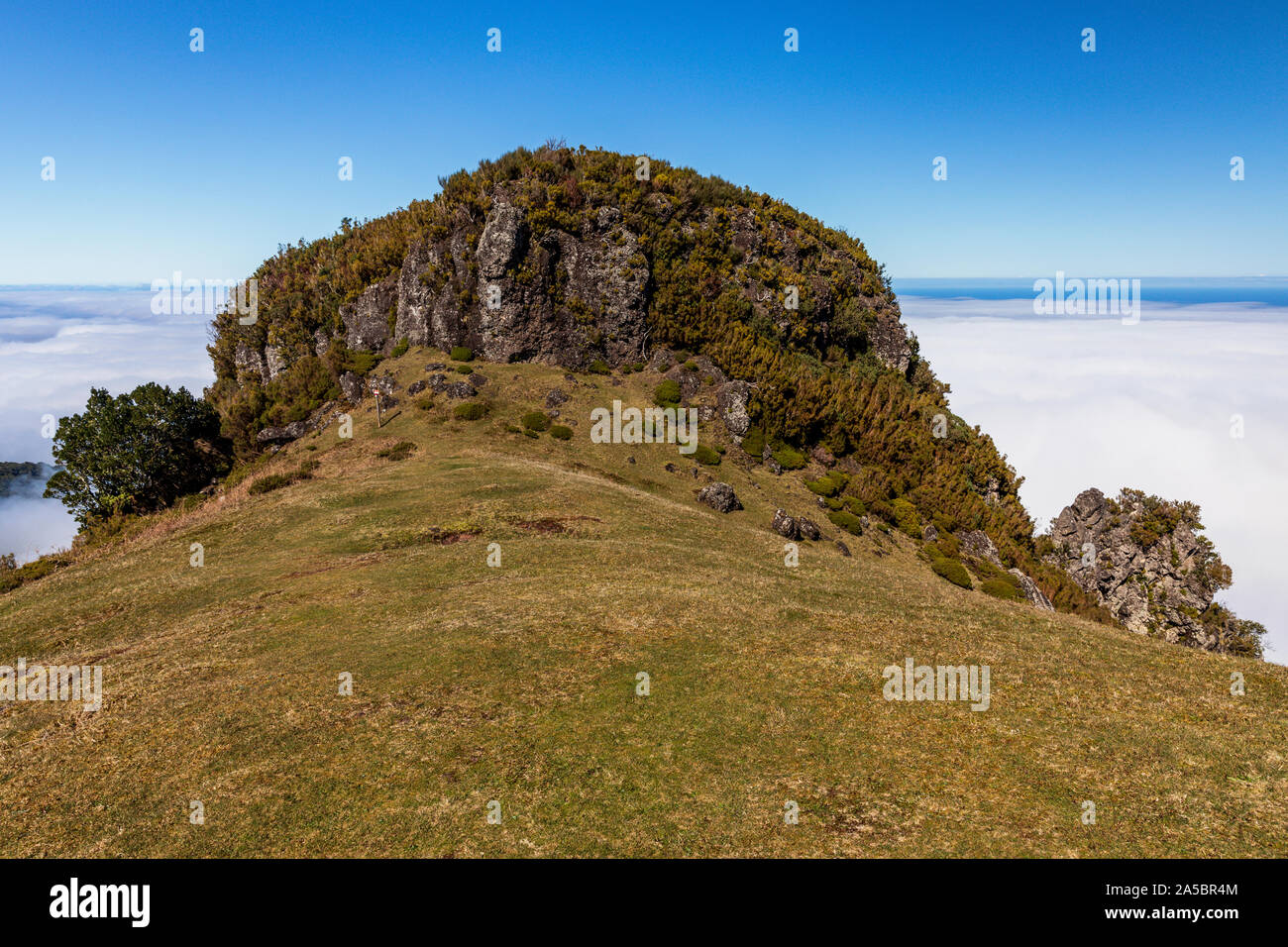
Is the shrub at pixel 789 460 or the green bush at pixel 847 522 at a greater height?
the shrub at pixel 789 460

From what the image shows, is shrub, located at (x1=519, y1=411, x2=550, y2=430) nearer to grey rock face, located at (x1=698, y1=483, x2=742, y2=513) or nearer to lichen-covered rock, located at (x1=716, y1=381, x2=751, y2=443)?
grey rock face, located at (x1=698, y1=483, x2=742, y2=513)

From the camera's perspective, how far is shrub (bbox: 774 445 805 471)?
202ft

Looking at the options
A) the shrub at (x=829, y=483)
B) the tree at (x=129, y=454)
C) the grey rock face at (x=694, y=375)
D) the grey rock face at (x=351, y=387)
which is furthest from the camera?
the grey rock face at (x=694, y=375)

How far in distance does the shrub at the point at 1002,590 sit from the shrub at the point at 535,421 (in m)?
38.2

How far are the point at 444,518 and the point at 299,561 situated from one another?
6899 mm

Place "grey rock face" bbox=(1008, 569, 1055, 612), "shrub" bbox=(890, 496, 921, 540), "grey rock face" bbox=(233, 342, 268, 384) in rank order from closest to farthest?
"grey rock face" bbox=(1008, 569, 1055, 612), "shrub" bbox=(890, 496, 921, 540), "grey rock face" bbox=(233, 342, 268, 384)

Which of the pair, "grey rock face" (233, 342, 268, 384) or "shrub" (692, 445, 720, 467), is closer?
"shrub" (692, 445, 720, 467)

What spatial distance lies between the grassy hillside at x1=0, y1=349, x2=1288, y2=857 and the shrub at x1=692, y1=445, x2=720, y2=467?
2942cm

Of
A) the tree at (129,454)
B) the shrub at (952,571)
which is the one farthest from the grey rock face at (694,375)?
the tree at (129,454)

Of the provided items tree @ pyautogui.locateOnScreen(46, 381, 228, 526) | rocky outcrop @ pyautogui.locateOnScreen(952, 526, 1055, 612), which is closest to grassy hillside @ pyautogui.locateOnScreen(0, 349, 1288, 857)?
tree @ pyautogui.locateOnScreen(46, 381, 228, 526)

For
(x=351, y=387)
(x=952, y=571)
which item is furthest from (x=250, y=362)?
(x=952, y=571)

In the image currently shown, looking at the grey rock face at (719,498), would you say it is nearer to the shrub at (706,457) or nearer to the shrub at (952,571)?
the shrub at (706,457)

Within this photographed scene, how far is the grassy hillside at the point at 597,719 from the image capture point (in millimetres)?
11086
